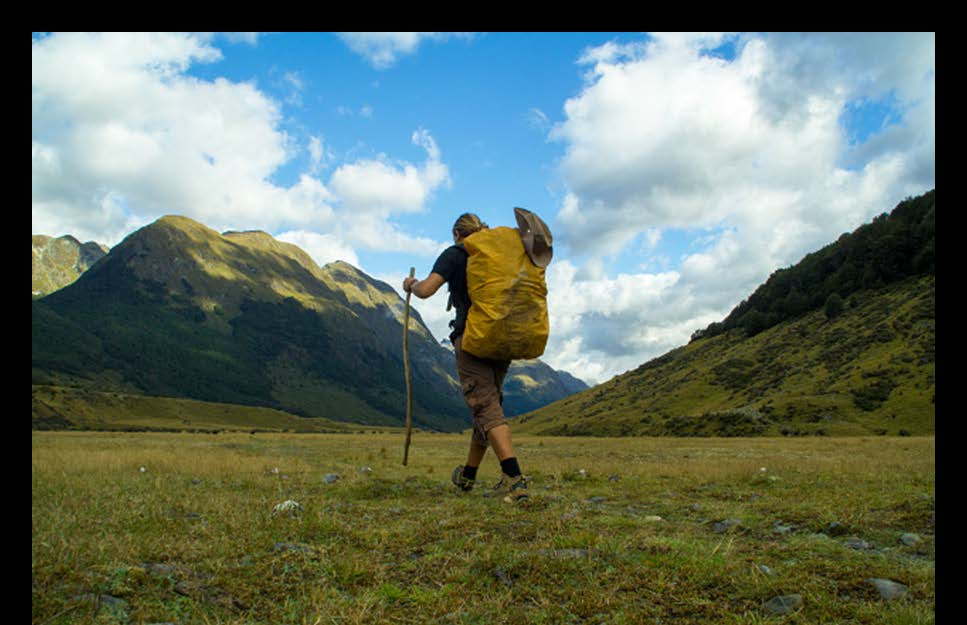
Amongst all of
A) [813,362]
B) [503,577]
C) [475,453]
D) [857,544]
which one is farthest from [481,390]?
[813,362]

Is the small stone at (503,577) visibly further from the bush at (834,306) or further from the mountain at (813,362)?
the bush at (834,306)

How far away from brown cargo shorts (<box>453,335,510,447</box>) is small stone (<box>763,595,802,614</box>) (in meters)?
4.38

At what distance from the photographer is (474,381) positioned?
298 inches

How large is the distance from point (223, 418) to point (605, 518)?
159m

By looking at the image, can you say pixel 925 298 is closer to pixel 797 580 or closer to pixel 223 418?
pixel 797 580

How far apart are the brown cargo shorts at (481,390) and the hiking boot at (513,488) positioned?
63 centimetres

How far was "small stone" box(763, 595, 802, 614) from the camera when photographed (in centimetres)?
312

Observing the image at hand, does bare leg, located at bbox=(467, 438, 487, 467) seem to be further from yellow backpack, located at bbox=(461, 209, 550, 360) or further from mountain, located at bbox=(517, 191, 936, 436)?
mountain, located at bbox=(517, 191, 936, 436)

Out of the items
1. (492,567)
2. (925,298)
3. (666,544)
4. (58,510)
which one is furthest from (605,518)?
(925,298)

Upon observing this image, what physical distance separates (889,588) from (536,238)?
195 inches

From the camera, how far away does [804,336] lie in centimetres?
9644
